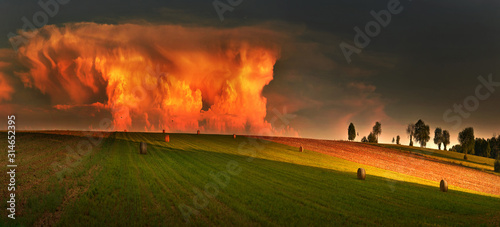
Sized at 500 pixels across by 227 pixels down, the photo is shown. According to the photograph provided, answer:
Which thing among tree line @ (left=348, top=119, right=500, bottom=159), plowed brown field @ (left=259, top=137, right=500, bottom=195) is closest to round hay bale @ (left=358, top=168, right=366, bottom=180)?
plowed brown field @ (left=259, top=137, right=500, bottom=195)

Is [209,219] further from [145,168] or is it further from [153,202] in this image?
[145,168]

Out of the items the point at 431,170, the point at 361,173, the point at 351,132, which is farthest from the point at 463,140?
the point at 361,173

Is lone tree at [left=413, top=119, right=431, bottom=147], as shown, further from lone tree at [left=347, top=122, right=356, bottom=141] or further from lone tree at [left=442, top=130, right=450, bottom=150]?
lone tree at [left=347, top=122, right=356, bottom=141]

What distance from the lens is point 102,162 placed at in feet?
91.4

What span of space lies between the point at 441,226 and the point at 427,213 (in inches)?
105

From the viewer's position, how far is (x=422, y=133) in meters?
141

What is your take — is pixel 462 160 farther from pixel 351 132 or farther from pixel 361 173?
pixel 361 173

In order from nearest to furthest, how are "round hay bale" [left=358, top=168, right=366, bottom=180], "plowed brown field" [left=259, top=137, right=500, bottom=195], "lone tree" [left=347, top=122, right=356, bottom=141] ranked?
1. "round hay bale" [left=358, top=168, right=366, bottom=180]
2. "plowed brown field" [left=259, top=137, right=500, bottom=195]
3. "lone tree" [left=347, top=122, right=356, bottom=141]

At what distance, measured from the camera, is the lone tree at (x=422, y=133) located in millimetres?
140800

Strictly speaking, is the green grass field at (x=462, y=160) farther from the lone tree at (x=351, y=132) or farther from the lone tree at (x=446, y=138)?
the lone tree at (x=351, y=132)

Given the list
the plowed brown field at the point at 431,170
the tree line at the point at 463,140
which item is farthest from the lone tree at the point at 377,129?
the plowed brown field at the point at 431,170

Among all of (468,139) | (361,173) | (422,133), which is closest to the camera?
(361,173)

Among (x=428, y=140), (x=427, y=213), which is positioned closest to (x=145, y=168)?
(x=427, y=213)

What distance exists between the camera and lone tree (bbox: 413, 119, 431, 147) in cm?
14080
